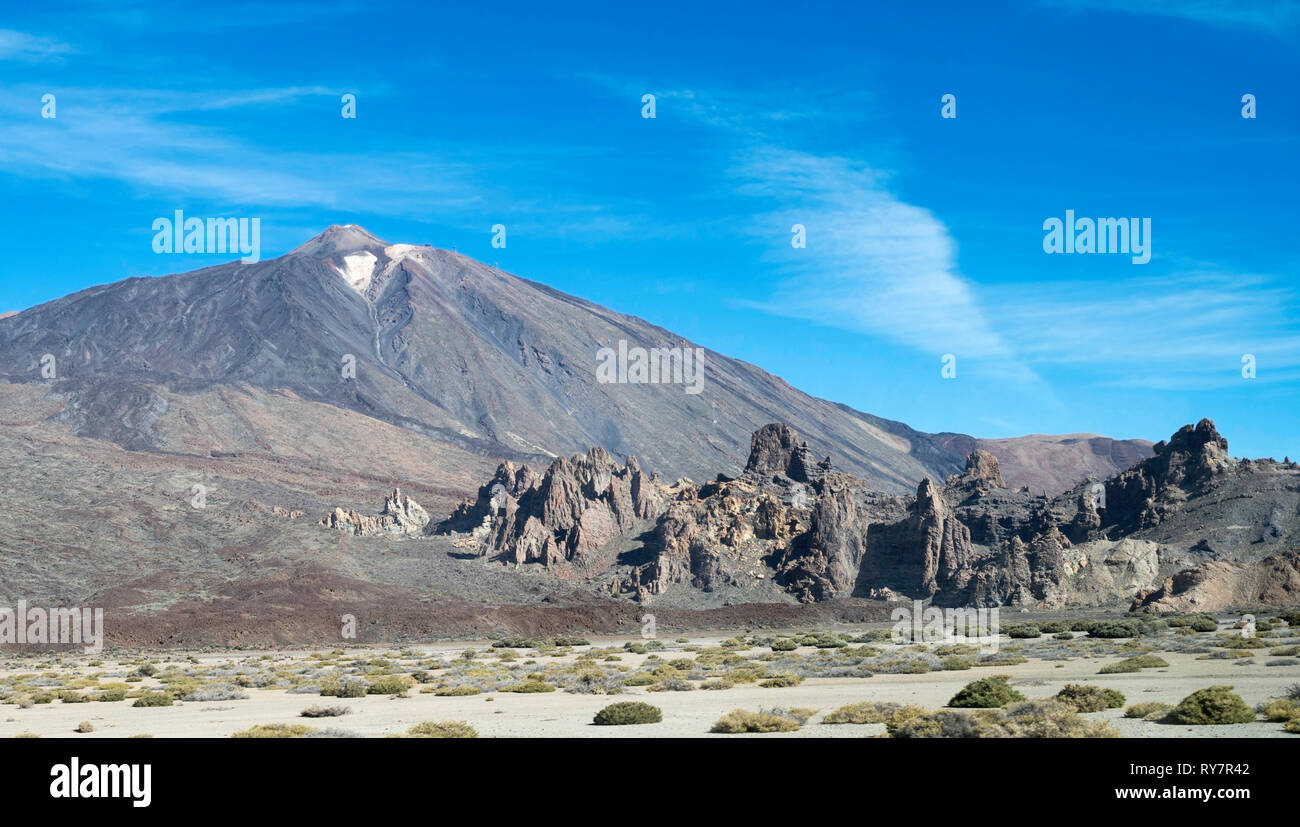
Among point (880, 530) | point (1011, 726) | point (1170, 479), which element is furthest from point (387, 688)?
point (1170, 479)

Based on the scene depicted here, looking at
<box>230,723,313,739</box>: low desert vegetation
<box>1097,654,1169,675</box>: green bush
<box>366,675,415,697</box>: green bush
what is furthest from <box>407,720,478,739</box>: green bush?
<box>1097,654,1169,675</box>: green bush

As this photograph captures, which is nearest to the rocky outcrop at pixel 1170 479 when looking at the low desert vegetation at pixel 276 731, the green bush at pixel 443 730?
the green bush at pixel 443 730

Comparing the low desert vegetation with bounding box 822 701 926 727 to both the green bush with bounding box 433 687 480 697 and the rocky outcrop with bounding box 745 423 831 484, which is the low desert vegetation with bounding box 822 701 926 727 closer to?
the green bush with bounding box 433 687 480 697
